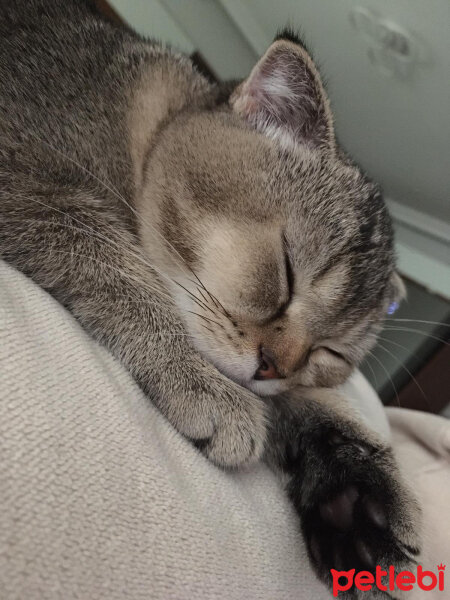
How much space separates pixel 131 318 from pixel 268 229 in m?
0.26

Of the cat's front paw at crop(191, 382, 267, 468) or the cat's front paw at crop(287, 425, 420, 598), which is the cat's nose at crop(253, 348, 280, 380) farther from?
the cat's front paw at crop(287, 425, 420, 598)

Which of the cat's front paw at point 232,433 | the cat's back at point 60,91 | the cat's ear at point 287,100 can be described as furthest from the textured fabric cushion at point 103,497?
the cat's ear at point 287,100

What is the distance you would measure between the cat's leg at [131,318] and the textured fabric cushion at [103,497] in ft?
0.13

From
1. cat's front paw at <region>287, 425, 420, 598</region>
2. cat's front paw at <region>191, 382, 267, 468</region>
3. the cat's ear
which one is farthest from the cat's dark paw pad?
the cat's ear

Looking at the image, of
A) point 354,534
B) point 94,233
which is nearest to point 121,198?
point 94,233

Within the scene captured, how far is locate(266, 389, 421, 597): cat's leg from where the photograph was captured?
0.74 m

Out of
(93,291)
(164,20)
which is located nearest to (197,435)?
(93,291)

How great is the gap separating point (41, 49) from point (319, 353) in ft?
2.51

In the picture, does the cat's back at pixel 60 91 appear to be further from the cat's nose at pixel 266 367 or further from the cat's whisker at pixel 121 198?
the cat's nose at pixel 266 367

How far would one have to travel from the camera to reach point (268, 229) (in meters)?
0.82

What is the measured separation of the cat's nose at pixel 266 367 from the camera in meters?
0.81

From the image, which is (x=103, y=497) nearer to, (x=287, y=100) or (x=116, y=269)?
(x=116, y=269)

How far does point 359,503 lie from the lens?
2.51 ft

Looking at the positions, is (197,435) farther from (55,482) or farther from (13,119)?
(13,119)
